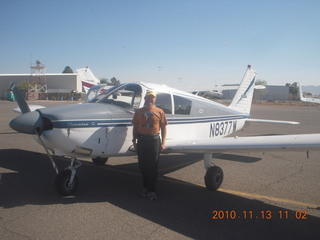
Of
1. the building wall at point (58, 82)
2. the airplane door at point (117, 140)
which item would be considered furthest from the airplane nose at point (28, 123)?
the building wall at point (58, 82)

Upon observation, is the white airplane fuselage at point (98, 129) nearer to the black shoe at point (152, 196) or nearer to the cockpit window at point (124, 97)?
the cockpit window at point (124, 97)

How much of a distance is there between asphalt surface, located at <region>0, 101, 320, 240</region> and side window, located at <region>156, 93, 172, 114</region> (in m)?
1.53

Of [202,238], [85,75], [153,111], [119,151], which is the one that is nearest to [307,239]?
[202,238]

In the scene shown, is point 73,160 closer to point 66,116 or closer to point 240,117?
point 66,116

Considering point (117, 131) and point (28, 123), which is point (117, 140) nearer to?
point (117, 131)

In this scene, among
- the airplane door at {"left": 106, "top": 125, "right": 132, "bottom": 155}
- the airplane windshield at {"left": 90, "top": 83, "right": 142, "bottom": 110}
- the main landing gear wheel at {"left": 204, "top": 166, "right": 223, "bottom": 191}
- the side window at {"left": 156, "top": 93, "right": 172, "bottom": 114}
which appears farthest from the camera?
the side window at {"left": 156, "top": 93, "right": 172, "bottom": 114}

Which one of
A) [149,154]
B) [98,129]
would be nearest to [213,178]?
[149,154]

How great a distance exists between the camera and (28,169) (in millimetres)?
6344

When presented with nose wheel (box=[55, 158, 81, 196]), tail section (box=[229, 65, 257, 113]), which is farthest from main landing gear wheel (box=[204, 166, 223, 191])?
tail section (box=[229, 65, 257, 113])

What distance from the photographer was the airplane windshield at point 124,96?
17.7 feet

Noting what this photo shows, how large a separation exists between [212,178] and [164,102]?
190cm
